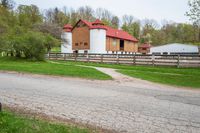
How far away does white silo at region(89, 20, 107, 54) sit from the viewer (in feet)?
164

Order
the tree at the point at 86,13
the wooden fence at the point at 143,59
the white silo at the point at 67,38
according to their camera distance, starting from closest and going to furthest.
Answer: the wooden fence at the point at 143,59
the white silo at the point at 67,38
the tree at the point at 86,13

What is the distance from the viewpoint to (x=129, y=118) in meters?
6.74

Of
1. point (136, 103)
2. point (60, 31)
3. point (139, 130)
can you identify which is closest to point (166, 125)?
point (139, 130)

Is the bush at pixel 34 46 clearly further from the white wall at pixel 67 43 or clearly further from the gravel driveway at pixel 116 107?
the white wall at pixel 67 43

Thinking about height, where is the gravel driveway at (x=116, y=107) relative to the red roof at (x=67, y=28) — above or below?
below

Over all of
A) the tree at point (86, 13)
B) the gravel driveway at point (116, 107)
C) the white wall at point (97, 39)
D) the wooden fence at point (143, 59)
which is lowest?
the gravel driveway at point (116, 107)

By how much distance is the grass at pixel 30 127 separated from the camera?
5.23 m

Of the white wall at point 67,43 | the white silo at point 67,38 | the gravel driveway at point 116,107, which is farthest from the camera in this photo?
the white wall at point 67,43

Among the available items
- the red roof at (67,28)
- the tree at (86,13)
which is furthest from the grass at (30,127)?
the tree at (86,13)

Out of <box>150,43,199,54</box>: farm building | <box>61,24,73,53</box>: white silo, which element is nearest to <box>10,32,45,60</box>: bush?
<box>61,24,73,53</box>: white silo

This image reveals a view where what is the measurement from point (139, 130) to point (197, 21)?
65.6ft

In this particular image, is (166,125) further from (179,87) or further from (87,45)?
(87,45)

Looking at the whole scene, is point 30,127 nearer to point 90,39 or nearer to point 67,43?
point 90,39

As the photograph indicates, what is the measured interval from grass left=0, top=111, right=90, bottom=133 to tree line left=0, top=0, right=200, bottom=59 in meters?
20.0
